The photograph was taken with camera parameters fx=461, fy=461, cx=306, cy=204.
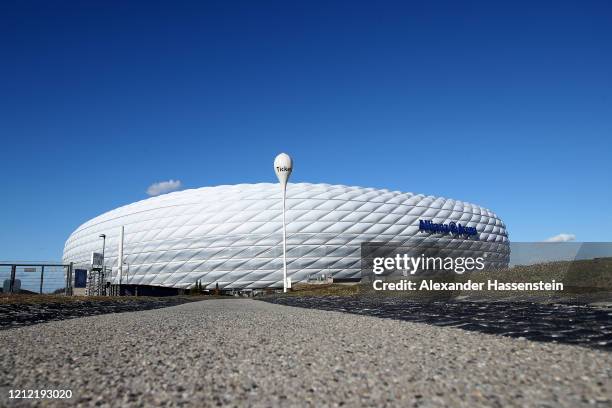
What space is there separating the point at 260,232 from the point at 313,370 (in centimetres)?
5008

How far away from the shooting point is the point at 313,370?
3777 millimetres

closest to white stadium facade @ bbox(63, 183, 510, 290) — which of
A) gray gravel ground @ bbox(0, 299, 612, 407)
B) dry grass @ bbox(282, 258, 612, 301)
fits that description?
dry grass @ bbox(282, 258, 612, 301)

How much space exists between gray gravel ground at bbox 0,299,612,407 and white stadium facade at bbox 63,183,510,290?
4693 centimetres

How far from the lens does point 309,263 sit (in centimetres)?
5338

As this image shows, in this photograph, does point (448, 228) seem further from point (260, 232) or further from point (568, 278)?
point (568, 278)

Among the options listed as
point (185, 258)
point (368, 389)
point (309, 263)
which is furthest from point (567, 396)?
point (185, 258)

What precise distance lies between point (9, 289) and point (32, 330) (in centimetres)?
2503

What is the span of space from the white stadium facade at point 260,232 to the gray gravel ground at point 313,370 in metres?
46.9

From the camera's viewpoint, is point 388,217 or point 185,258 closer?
point 185,258

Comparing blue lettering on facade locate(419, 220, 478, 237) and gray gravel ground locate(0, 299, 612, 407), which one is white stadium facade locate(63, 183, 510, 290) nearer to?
blue lettering on facade locate(419, 220, 478, 237)

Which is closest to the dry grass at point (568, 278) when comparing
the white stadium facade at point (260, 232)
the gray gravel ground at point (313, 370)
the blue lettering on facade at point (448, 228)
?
the gray gravel ground at point (313, 370)

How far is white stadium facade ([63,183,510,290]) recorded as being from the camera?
2101 inches

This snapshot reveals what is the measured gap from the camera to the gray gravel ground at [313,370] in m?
2.94

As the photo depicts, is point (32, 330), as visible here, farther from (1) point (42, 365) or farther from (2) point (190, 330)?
(1) point (42, 365)
